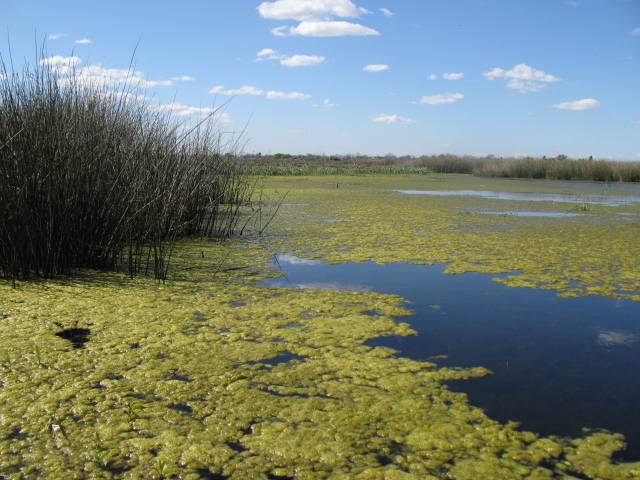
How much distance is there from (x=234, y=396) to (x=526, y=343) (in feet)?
5.45

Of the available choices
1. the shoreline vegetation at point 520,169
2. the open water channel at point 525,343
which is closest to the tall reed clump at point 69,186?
the open water channel at point 525,343

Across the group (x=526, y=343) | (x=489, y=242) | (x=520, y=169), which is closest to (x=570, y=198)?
(x=489, y=242)

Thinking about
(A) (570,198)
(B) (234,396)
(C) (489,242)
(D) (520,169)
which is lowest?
(B) (234,396)

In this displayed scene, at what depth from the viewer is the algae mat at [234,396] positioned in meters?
1.73

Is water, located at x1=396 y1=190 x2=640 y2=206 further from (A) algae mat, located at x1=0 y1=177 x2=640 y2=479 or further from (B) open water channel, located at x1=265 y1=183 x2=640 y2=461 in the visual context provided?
(A) algae mat, located at x1=0 y1=177 x2=640 y2=479

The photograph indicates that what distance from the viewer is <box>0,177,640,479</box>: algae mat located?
173 centimetres

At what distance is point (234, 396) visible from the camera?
2.19m

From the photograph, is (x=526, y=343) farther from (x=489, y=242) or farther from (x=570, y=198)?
(x=570, y=198)

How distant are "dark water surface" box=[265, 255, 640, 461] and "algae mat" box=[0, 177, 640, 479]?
12cm

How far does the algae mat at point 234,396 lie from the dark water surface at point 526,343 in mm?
116

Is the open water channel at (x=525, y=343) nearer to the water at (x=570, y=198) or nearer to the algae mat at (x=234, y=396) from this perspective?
the algae mat at (x=234, y=396)

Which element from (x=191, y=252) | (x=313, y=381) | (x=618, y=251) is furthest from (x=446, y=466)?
(x=618, y=251)

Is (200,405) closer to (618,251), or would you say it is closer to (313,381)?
(313,381)

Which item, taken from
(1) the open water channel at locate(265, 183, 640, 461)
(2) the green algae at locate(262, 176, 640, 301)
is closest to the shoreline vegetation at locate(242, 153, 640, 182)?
(2) the green algae at locate(262, 176, 640, 301)
